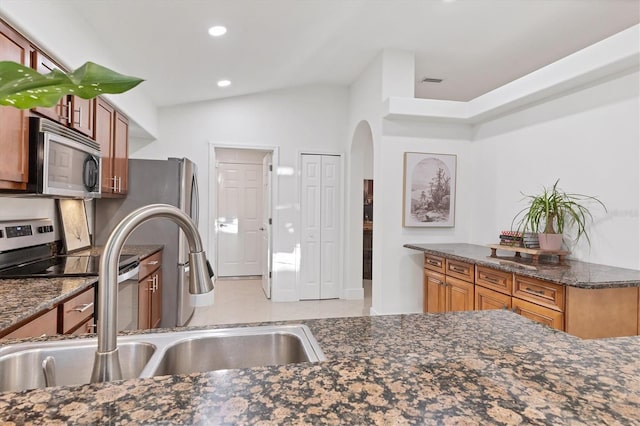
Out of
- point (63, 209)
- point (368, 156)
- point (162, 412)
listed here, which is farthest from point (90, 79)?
point (368, 156)

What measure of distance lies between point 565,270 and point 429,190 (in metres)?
1.74

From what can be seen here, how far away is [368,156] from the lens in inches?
232

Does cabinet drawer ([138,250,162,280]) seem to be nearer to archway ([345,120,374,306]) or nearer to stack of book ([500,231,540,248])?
archway ([345,120,374,306])

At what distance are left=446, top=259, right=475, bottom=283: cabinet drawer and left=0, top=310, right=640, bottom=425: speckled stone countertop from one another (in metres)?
2.22

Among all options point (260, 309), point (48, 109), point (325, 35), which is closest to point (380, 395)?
point (48, 109)

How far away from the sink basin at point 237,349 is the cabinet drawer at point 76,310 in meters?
1.01

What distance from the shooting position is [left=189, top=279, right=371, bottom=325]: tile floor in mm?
4140

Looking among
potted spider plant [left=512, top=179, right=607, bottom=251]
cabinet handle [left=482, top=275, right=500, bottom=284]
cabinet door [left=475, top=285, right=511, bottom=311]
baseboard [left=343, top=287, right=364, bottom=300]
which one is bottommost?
baseboard [left=343, top=287, right=364, bottom=300]

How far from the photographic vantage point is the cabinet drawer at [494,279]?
102 inches

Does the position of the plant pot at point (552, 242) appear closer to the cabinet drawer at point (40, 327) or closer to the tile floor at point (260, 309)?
the tile floor at point (260, 309)

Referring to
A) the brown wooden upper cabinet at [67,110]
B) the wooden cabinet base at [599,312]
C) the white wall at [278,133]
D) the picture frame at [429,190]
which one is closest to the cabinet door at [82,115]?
the brown wooden upper cabinet at [67,110]

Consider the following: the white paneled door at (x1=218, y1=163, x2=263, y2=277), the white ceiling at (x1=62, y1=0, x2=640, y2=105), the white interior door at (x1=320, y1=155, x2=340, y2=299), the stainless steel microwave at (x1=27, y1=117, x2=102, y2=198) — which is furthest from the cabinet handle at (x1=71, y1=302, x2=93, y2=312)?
the white paneled door at (x1=218, y1=163, x2=263, y2=277)

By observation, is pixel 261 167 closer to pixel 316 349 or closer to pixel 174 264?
pixel 174 264

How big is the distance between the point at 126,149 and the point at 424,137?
118 inches
